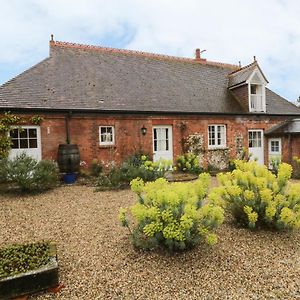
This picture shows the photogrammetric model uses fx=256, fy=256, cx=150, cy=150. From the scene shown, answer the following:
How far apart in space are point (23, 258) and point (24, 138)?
836cm

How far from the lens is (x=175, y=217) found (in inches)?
146

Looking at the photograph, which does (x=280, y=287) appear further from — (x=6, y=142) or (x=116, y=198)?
(x=6, y=142)

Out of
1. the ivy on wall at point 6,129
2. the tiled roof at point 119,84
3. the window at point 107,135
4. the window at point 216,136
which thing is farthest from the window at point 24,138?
the window at point 216,136

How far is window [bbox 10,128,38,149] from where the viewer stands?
10469 mm

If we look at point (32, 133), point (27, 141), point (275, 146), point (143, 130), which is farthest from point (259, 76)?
point (27, 141)

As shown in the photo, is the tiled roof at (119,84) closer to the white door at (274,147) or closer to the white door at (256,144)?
the white door at (256,144)

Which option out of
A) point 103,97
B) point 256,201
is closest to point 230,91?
point 103,97

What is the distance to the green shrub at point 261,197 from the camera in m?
4.32

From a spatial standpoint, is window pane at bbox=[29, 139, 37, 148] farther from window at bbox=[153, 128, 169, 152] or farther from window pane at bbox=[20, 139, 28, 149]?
window at bbox=[153, 128, 169, 152]

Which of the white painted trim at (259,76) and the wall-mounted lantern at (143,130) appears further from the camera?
the white painted trim at (259,76)

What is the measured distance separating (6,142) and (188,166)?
314 inches

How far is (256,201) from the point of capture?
182 inches

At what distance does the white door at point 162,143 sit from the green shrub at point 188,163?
670mm

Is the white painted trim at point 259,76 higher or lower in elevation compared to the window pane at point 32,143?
higher
